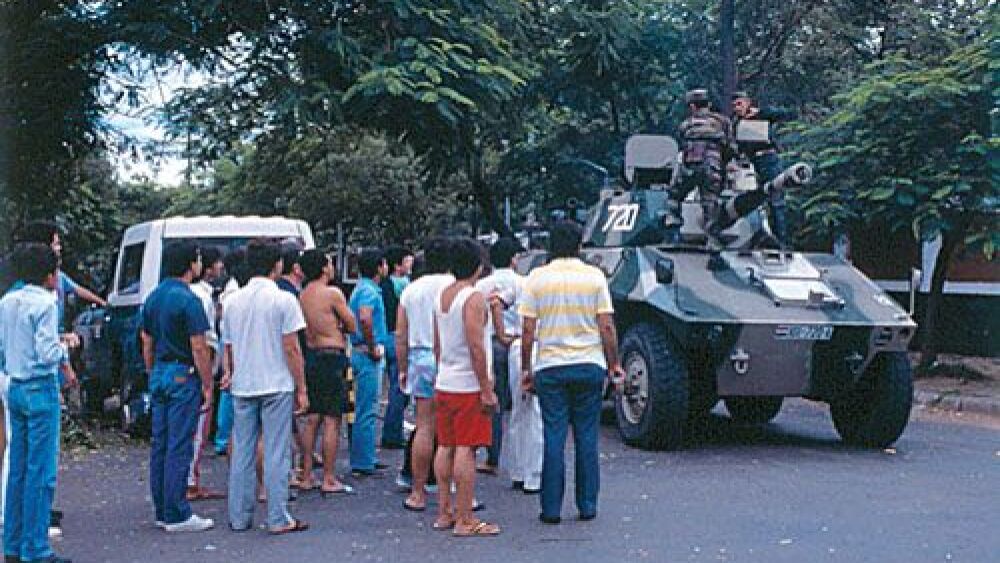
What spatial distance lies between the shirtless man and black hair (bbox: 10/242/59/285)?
2.02 m

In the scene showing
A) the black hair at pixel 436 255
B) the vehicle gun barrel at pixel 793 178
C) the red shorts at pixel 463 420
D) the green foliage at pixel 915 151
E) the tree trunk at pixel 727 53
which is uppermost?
the tree trunk at pixel 727 53

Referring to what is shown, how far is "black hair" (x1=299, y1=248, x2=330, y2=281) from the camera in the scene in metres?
8.23

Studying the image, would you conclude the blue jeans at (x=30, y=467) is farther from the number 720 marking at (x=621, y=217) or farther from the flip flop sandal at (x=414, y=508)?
the number 720 marking at (x=621, y=217)

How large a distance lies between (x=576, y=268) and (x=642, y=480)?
2110mm

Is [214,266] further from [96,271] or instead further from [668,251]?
[96,271]

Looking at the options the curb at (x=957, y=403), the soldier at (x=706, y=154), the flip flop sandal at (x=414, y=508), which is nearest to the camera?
the flip flop sandal at (x=414, y=508)

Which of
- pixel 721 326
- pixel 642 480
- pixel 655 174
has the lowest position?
pixel 642 480

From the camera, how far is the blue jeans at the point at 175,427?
24.2 feet

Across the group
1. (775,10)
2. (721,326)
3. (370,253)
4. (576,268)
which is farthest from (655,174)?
(775,10)

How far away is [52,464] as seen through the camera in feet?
21.3

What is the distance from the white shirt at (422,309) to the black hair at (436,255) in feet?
0.23

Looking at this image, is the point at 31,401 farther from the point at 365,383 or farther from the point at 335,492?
the point at 365,383

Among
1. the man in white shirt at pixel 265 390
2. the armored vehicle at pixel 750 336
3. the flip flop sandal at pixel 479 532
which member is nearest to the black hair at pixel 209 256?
the man in white shirt at pixel 265 390

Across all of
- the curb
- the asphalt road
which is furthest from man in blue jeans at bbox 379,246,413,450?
the curb
